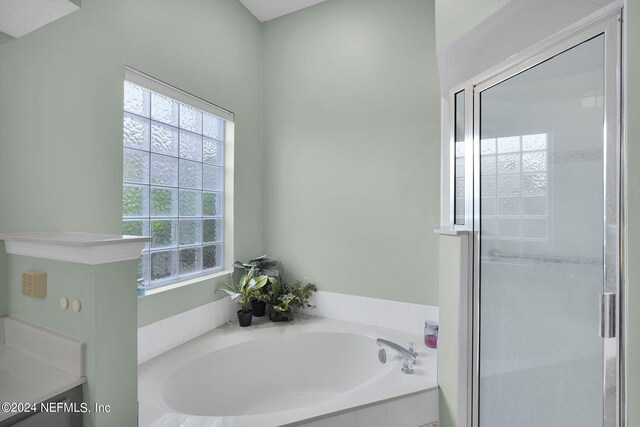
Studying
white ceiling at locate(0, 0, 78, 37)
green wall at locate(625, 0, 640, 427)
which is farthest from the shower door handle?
white ceiling at locate(0, 0, 78, 37)

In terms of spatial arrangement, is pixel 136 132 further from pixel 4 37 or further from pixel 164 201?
pixel 4 37

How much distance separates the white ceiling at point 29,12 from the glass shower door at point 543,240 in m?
1.66

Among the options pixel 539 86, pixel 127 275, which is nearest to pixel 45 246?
pixel 127 275

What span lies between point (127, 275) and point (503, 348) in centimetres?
151

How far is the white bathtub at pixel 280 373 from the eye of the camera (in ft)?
4.97

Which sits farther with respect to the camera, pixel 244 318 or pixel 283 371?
pixel 244 318

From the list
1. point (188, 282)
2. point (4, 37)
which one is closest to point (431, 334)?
point (188, 282)

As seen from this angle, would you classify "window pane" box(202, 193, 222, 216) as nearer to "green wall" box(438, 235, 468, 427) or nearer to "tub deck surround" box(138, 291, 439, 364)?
"tub deck surround" box(138, 291, 439, 364)

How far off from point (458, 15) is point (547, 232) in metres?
0.96

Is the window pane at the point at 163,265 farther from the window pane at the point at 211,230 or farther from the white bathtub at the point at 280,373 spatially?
the white bathtub at the point at 280,373

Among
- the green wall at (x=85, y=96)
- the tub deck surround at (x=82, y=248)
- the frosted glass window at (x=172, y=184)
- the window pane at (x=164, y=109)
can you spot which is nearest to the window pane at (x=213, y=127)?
the frosted glass window at (x=172, y=184)

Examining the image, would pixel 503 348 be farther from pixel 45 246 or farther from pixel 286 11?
pixel 286 11

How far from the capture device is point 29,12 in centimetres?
102

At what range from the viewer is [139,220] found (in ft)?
5.82
